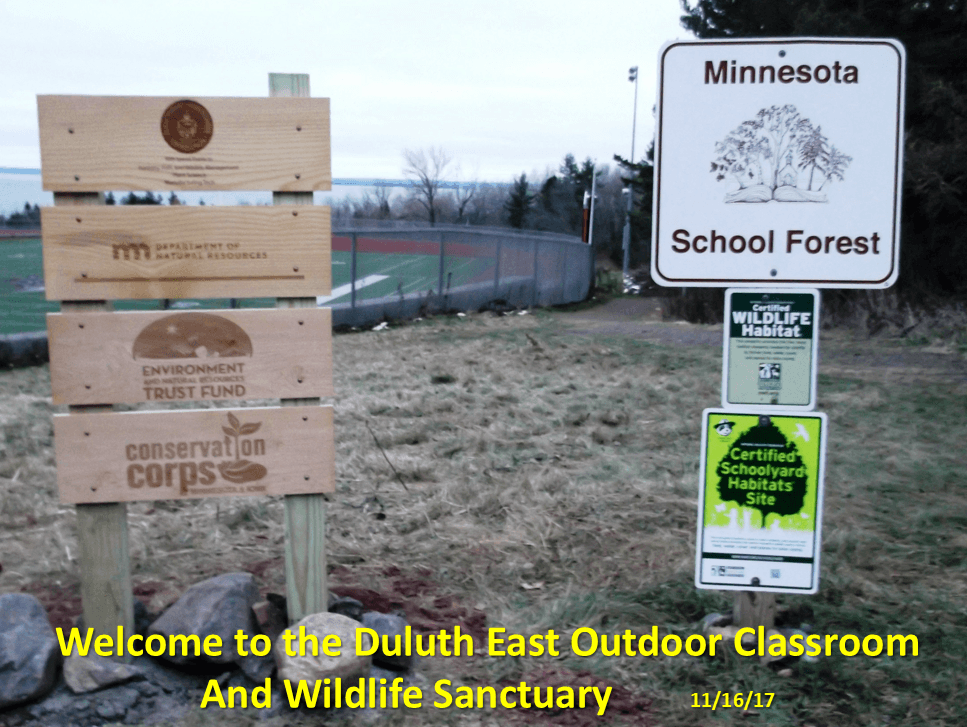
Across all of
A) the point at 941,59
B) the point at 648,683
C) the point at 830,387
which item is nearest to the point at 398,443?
the point at 648,683

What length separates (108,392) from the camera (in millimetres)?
3576

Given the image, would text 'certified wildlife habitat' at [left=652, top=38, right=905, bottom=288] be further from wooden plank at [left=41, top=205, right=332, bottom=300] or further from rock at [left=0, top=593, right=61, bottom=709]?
rock at [left=0, top=593, right=61, bottom=709]

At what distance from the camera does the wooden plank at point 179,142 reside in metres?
3.46

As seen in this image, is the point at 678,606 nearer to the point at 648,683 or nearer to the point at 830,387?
the point at 648,683

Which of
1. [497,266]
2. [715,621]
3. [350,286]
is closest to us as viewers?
[715,621]

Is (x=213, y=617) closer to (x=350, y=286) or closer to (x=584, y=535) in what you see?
(x=584, y=535)

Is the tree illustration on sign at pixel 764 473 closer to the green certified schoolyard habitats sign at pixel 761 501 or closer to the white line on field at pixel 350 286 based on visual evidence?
the green certified schoolyard habitats sign at pixel 761 501

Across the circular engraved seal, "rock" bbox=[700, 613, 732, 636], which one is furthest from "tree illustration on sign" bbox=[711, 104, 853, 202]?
the circular engraved seal

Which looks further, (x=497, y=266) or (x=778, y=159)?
(x=497, y=266)

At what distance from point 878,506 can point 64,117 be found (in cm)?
500

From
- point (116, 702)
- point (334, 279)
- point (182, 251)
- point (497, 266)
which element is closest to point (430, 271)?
point (334, 279)

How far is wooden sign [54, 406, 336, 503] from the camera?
3.57 metres

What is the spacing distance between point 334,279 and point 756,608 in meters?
15.4

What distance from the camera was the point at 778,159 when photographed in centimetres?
333
